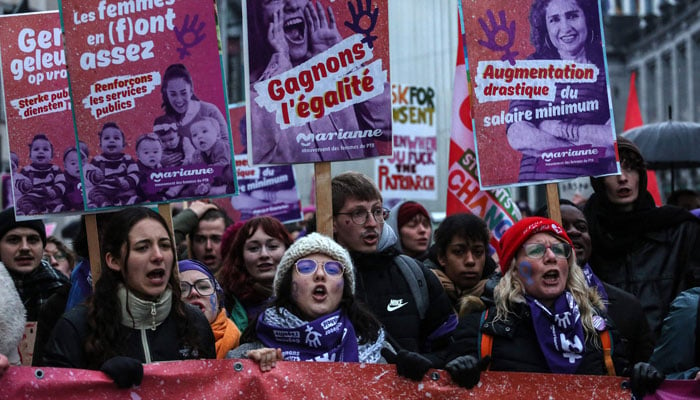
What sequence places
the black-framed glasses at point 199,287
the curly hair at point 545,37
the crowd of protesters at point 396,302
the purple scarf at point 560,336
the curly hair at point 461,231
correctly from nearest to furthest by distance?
the crowd of protesters at point 396,302 < the purple scarf at point 560,336 < the black-framed glasses at point 199,287 < the curly hair at point 545,37 < the curly hair at point 461,231

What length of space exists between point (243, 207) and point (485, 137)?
15.3ft

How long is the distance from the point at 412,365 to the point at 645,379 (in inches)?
33.5

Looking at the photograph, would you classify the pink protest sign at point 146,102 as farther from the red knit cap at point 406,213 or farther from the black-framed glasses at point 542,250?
the red knit cap at point 406,213

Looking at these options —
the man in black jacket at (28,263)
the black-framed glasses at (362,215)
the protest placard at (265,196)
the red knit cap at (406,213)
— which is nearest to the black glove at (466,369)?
the black-framed glasses at (362,215)

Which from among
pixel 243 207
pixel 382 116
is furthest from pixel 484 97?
pixel 243 207

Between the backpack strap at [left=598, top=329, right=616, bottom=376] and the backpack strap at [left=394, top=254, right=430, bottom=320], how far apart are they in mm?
904

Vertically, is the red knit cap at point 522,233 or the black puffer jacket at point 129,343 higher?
the red knit cap at point 522,233

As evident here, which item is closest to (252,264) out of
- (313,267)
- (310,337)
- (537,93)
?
(313,267)

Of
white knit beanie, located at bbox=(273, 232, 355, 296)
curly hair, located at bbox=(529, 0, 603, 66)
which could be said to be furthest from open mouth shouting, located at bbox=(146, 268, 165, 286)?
curly hair, located at bbox=(529, 0, 603, 66)

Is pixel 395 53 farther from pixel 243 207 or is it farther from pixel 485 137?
pixel 485 137

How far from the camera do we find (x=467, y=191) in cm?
758

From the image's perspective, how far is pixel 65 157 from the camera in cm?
543

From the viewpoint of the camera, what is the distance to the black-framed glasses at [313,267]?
432cm

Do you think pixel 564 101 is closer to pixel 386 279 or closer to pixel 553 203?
pixel 553 203
